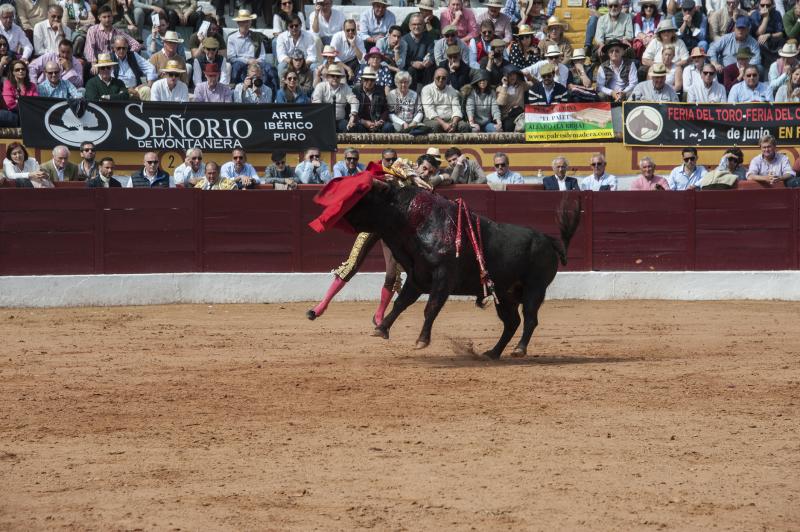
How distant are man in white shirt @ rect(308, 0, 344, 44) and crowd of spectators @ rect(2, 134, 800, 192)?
2.49 m

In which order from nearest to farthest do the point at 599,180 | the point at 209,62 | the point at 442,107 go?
the point at 599,180 → the point at 209,62 → the point at 442,107

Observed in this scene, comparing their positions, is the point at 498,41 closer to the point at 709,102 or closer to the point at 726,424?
the point at 709,102

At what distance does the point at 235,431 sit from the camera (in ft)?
22.4

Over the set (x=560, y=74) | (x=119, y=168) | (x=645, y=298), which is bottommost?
(x=645, y=298)

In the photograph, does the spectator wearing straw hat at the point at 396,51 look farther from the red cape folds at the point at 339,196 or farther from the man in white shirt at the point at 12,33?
the red cape folds at the point at 339,196

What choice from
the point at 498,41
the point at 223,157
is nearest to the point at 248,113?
the point at 223,157

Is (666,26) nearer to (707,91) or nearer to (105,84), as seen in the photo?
(707,91)

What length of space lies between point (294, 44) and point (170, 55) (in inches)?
65.0

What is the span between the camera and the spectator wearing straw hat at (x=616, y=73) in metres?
16.9

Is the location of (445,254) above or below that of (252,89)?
below

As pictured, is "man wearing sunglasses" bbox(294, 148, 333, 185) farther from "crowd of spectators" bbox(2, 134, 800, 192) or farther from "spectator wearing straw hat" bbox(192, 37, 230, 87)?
"spectator wearing straw hat" bbox(192, 37, 230, 87)

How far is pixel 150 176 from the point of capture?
47.1 feet

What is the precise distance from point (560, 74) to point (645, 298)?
356cm

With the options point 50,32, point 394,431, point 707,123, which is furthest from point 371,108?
point 394,431
